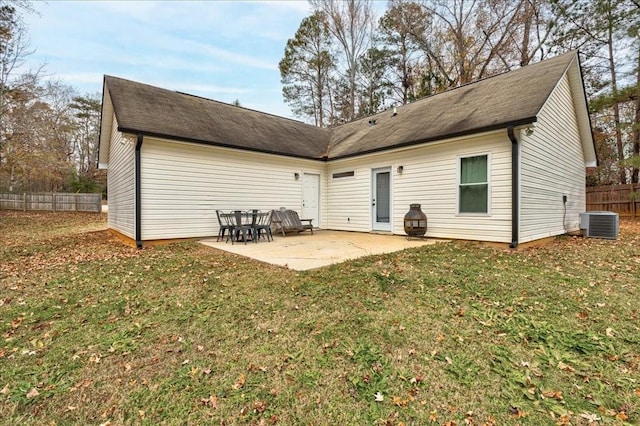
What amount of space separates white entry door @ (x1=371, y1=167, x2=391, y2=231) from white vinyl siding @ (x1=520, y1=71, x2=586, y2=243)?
3594mm

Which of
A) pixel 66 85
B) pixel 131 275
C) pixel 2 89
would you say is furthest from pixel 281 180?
pixel 66 85

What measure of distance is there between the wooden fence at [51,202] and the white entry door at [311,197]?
15.8 m

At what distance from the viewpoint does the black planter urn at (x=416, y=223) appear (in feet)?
26.3

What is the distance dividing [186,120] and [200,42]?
8907 mm

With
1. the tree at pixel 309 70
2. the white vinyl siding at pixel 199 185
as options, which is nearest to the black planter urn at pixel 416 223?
the white vinyl siding at pixel 199 185

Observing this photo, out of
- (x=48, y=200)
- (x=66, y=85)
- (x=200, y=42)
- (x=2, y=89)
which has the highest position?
(x=66, y=85)

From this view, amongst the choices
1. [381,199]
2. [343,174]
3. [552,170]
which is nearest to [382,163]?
[381,199]

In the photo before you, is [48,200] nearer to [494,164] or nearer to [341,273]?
[341,273]

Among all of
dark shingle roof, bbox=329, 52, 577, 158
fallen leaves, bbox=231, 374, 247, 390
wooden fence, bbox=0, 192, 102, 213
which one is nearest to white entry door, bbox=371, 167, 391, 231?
dark shingle roof, bbox=329, 52, 577, 158

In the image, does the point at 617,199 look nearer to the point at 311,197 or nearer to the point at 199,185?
Result: the point at 311,197

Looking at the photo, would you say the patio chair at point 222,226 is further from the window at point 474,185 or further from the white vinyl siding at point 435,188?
the window at point 474,185

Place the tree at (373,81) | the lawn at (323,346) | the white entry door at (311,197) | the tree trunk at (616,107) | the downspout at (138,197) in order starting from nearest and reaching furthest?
the lawn at (323,346) → the downspout at (138,197) → the white entry door at (311,197) → the tree trunk at (616,107) → the tree at (373,81)

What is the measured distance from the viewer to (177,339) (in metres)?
2.92

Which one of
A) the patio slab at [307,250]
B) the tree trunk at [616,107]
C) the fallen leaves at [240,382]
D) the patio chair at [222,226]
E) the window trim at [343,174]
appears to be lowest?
the fallen leaves at [240,382]
